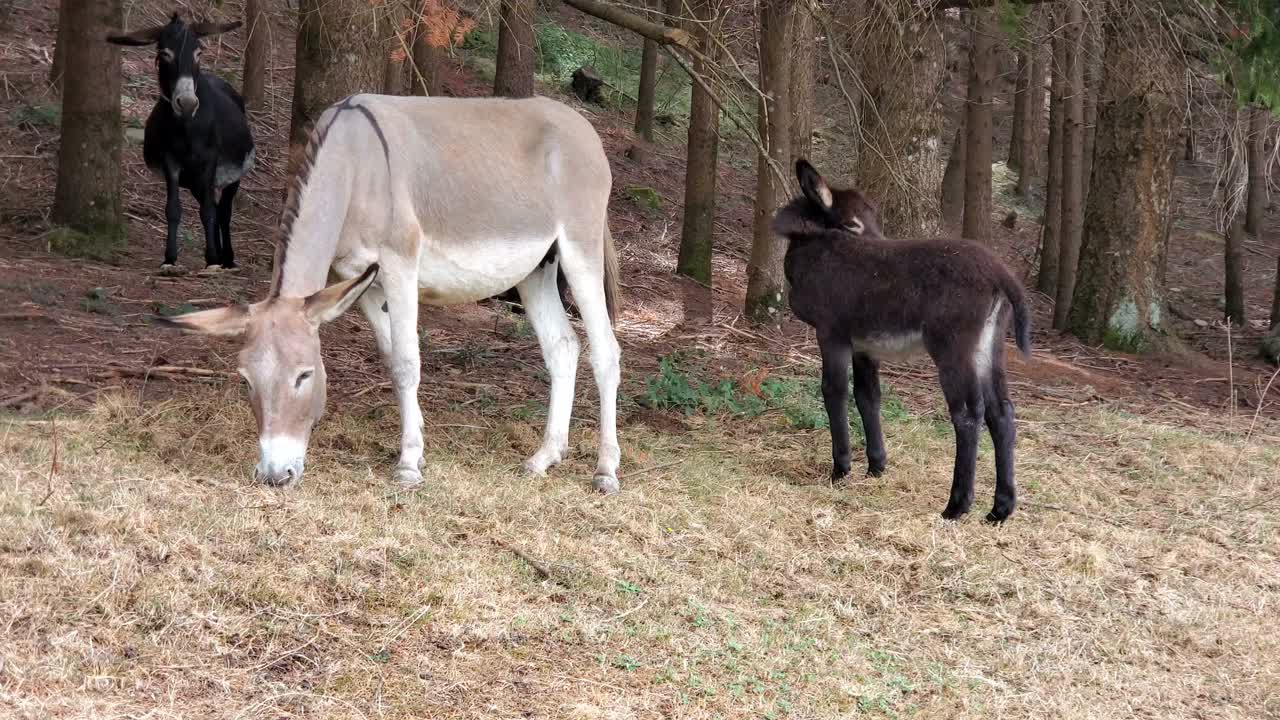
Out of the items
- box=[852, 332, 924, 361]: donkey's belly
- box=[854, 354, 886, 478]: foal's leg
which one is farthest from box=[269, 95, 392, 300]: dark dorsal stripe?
box=[854, 354, 886, 478]: foal's leg

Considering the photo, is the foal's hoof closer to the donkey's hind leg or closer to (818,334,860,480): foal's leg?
(818,334,860,480): foal's leg

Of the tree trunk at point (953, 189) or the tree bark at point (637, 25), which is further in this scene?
the tree trunk at point (953, 189)

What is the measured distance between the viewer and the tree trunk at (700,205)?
11586 millimetres

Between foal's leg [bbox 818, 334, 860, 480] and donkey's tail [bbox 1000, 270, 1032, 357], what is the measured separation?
2.84ft

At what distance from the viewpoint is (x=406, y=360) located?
18.2ft

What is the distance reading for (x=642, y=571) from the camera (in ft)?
15.8

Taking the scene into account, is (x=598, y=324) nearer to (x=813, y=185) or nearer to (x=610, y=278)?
(x=610, y=278)

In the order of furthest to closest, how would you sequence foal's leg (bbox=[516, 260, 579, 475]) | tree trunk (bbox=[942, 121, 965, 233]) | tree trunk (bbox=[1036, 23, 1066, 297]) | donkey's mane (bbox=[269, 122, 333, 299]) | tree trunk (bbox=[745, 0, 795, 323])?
tree trunk (bbox=[942, 121, 965, 233]) < tree trunk (bbox=[1036, 23, 1066, 297]) < tree trunk (bbox=[745, 0, 795, 323]) < foal's leg (bbox=[516, 260, 579, 475]) < donkey's mane (bbox=[269, 122, 333, 299])

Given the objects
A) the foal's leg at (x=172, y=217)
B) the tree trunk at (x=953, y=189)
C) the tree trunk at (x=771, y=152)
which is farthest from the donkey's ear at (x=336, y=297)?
the tree trunk at (x=953, y=189)

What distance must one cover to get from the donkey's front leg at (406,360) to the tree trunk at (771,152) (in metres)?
3.31

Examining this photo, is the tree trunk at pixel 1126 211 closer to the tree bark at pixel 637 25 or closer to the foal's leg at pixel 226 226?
the tree bark at pixel 637 25

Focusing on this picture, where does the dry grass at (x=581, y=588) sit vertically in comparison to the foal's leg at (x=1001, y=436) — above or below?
below

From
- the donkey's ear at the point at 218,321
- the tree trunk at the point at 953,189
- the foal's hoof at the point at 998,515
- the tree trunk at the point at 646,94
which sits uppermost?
the tree trunk at the point at 646,94

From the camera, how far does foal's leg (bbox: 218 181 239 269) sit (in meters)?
9.97
